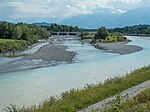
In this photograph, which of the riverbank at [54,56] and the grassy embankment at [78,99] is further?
the riverbank at [54,56]

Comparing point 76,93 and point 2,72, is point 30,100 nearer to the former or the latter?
point 76,93

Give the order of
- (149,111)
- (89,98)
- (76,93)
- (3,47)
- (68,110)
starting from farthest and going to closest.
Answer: (3,47) < (76,93) < (89,98) < (68,110) < (149,111)

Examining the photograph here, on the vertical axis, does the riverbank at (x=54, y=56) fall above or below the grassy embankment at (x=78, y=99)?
below

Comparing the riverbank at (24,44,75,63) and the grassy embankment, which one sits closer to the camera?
the grassy embankment

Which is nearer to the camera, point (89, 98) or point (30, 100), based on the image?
point (89, 98)

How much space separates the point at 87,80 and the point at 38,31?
120 m

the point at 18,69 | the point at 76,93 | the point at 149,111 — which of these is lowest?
the point at 18,69

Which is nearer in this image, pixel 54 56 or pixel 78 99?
pixel 78 99

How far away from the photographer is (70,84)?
1129 inches

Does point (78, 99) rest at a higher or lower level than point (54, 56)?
higher

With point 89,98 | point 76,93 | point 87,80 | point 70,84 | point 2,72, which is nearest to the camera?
point 89,98

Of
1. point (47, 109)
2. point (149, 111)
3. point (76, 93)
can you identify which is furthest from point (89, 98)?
point (149, 111)

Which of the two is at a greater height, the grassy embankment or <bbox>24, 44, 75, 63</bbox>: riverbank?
the grassy embankment

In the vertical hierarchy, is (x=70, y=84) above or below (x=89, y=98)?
below
